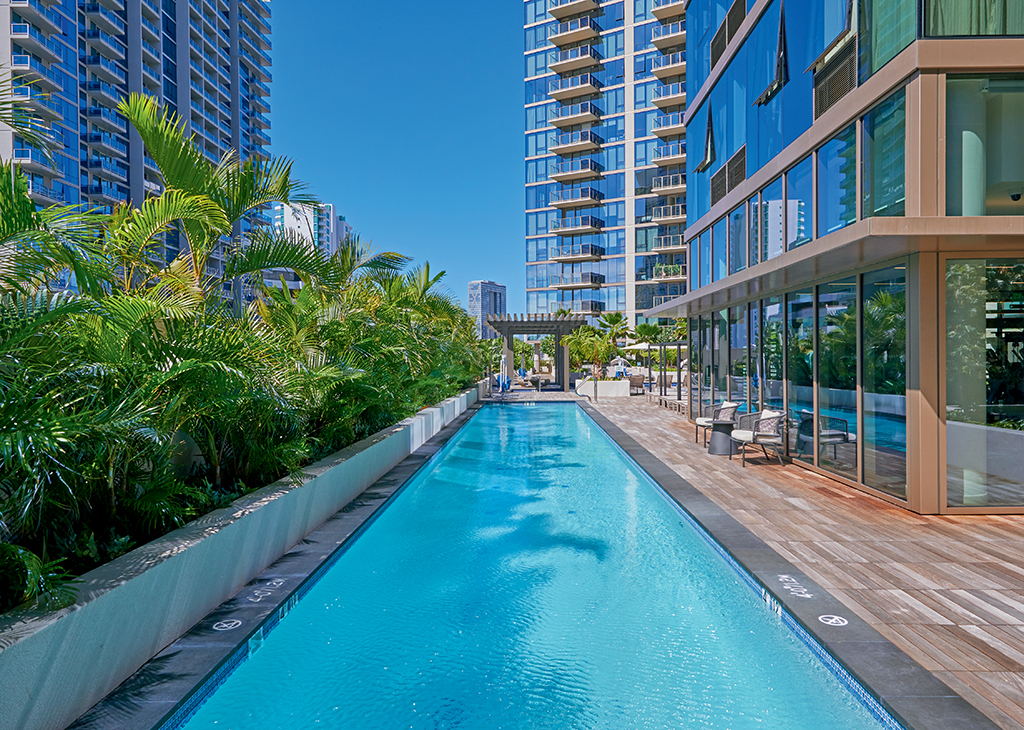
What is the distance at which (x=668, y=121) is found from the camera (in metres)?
42.3

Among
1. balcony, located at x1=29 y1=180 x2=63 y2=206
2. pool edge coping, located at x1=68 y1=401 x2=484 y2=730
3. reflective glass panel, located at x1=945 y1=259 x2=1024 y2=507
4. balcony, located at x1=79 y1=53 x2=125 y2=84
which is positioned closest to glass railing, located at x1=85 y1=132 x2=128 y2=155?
balcony, located at x1=79 y1=53 x2=125 y2=84

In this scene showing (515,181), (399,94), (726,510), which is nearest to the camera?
(726,510)

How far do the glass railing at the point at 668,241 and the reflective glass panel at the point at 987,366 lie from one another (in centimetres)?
3845

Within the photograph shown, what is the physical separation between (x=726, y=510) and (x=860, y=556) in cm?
150

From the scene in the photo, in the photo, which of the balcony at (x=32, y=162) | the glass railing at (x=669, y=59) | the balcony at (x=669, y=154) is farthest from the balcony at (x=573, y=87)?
the balcony at (x=32, y=162)

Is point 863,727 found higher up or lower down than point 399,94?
lower down

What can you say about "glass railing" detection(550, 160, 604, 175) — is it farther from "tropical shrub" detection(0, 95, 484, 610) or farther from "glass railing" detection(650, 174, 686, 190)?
"tropical shrub" detection(0, 95, 484, 610)

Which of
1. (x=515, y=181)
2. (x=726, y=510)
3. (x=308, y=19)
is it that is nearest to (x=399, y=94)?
(x=308, y=19)

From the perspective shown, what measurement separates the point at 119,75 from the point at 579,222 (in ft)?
114

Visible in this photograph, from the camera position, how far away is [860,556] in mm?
4660

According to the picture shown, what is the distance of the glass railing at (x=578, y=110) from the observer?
45219mm

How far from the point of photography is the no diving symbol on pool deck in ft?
11.5

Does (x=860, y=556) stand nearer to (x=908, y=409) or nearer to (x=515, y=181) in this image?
(x=908, y=409)

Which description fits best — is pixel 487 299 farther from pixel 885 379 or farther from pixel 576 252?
pixel 885 379
